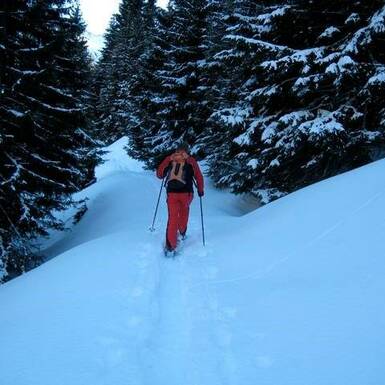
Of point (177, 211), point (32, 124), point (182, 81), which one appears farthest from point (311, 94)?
point (182, 81)

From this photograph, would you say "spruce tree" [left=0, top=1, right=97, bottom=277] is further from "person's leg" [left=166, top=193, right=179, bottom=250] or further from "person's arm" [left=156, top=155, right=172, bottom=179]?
"person's leg" [left=166, top=193, right=179, bottom=250]

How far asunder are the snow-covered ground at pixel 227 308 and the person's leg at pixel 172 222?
0.29 meters

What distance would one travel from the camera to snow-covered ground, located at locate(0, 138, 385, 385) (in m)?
3.36

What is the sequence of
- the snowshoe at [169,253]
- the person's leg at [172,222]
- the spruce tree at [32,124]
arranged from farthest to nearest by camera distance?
the spruce tree at [32,124] → the person's leg at [172,222] → the snowshoe at [169,253]

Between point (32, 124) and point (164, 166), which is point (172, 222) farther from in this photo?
point (32, 124)

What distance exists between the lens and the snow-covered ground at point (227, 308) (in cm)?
336

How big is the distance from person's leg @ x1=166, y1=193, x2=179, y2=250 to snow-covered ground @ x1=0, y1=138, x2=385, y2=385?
289 mm

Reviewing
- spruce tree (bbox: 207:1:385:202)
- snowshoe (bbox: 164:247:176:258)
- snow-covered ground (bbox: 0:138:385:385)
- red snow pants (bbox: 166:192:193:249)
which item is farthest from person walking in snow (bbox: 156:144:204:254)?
spruce tree (bbox: 207:1:385:202)

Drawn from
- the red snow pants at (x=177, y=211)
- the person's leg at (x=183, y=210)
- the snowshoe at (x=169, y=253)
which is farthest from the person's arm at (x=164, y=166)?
the snowshoe at (x=169, y=253)

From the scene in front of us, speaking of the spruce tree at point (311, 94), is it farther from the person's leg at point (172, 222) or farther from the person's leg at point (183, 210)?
the person's leg at point (172, 222)

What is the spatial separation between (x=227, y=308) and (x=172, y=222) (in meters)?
3.06

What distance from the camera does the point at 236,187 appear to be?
12.9m

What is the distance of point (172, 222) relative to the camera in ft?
24.2

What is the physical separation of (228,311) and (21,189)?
26.2ft
